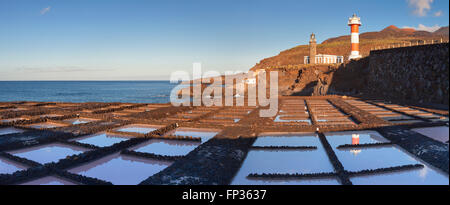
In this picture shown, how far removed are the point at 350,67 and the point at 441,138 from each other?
23324mm

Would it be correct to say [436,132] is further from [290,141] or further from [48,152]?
[48,152]

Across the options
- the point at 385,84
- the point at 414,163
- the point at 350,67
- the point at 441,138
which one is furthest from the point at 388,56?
the point at 414,163

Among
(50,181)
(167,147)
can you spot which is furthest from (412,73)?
(50,181)

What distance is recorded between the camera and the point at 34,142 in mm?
6457

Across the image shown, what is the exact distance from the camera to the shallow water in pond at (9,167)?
4742 mm

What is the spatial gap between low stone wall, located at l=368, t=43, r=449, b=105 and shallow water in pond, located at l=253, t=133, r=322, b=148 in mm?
8241

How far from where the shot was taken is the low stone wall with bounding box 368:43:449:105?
42.2 ft

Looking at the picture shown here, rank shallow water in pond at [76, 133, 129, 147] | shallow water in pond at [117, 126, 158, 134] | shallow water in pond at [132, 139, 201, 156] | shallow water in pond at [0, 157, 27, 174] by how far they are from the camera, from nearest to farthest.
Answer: shallow water in pond at [0, 157, 27, 174]
shallow water in pond at [132, 139, 201, 156]
shallow water in pond at [76, 133, 129, 147]
shallow water in pond at [117, 126, 158, 134]

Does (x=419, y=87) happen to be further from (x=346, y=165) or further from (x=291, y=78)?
(x=291, y=78)

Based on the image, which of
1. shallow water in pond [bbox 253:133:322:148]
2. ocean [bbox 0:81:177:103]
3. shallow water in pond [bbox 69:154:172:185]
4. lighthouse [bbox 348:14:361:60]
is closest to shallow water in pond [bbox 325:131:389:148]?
shallow water in pond [bbox 253:133:322:148]

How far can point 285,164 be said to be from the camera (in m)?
4.95

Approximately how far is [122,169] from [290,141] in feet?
12.6

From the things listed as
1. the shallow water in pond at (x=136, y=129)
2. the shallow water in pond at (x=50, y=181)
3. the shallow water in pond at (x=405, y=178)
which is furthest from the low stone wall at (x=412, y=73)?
the shallow water in pond at (x=50, y=181)

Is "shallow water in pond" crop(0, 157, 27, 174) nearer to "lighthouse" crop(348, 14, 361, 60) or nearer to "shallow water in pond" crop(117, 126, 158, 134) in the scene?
"shallow water in pond" crop(117, 126, 158, 134)
